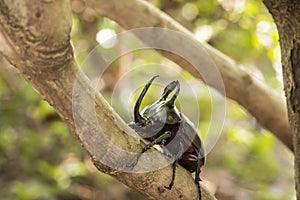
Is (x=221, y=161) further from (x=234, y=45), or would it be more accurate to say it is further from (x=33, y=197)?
(x=33, y=197)

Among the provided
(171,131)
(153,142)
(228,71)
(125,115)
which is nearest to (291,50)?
(171,131)

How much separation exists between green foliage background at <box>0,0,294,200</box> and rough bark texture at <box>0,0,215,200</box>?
173cm

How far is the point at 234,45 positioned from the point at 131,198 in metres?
1.17

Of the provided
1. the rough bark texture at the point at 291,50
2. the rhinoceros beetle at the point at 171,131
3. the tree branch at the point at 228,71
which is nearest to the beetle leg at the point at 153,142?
the rhinoceros beetle at the point at 171,131

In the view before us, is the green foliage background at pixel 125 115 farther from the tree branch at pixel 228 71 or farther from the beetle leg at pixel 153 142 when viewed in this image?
the beetle leg at pixel 153 142

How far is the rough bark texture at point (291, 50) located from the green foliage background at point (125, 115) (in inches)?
56.3

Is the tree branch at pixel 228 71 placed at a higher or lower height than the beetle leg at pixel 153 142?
higher

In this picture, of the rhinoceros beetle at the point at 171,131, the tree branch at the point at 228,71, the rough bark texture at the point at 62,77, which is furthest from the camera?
the tree branch at the point at 228,71

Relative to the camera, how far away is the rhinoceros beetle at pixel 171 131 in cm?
138

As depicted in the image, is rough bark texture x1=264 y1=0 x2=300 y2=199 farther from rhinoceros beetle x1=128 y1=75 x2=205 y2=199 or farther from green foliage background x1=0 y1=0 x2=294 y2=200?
green foliage background x1=0 y1=0 x2=294 y2=200

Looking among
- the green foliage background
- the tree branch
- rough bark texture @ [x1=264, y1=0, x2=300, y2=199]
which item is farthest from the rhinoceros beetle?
the green foliage background

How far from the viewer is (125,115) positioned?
118 inches

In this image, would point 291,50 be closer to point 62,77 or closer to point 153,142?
point 153,142

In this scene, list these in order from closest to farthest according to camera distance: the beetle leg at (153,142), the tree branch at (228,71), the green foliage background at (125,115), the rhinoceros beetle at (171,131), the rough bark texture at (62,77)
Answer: the rough bark texture at (62,77), the beetle leg at (153,142), the rhinoceros beetle at (171,131), the tree branch at (228,71), the green foliage background at (125,115)
